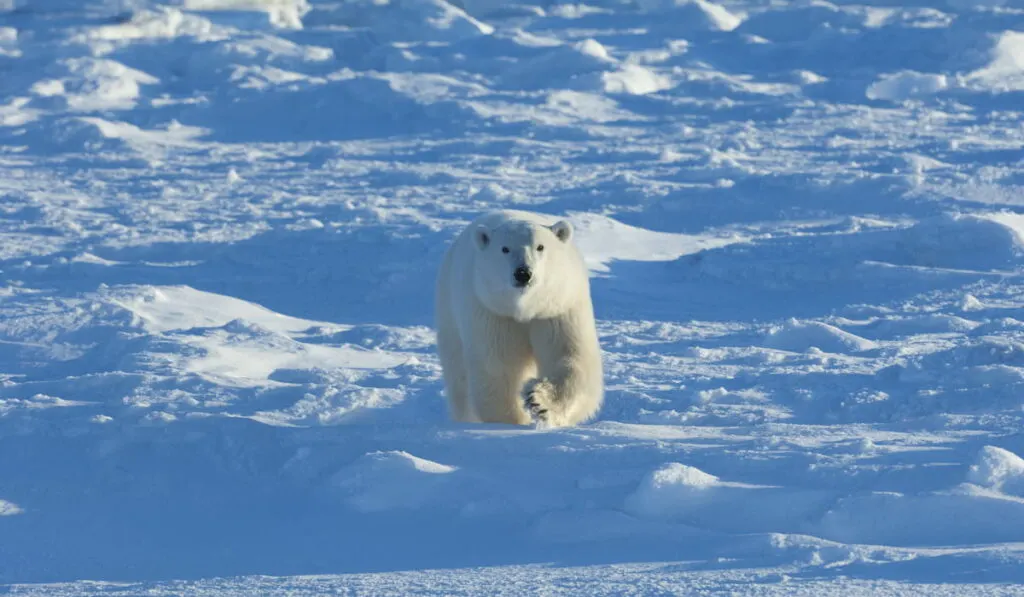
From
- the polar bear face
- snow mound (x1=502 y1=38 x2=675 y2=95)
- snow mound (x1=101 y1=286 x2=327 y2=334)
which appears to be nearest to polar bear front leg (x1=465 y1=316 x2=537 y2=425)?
the polar bear face

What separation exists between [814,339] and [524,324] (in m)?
2.08

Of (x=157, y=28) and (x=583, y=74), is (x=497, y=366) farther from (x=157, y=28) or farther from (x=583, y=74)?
(x=157, y=28)

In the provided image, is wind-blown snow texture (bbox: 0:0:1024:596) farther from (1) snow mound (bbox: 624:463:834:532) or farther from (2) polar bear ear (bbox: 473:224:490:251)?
(2) polar bear ear (bbox: 473:224:490:251)

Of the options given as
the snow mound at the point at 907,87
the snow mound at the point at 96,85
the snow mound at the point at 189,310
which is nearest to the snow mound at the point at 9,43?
the snow mound at the point at 96,85

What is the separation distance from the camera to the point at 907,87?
1339cm

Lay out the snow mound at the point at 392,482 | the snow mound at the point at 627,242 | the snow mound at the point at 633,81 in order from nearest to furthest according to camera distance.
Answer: the snow mound at the point at 392,482, the snow mound at the point at 627,242, the snow mound at the point at 633,81

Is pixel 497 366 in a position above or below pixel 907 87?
below

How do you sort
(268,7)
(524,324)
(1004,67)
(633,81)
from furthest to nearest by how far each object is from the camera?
1. (268,7)
2. (1004,67)
3. (633,81)
4. (524,324)

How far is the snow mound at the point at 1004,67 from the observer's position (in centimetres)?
1358

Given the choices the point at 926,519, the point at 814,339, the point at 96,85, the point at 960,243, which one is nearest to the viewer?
the point at 926,519

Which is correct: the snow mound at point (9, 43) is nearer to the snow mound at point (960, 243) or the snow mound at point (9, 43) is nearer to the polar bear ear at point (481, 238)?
the snow mound at point (960, 243)

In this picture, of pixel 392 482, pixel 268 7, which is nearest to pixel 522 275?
pixel 392 482

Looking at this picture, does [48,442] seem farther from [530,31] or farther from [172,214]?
[530,31]

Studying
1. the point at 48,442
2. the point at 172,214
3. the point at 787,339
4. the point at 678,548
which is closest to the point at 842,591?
the point at 678,548
